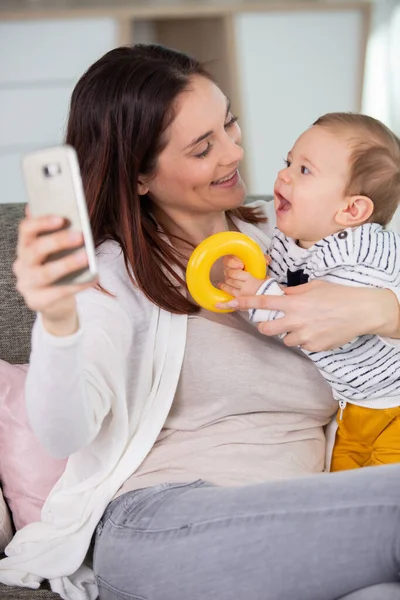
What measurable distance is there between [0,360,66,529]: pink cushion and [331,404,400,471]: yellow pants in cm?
54

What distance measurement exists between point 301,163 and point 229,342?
35cm

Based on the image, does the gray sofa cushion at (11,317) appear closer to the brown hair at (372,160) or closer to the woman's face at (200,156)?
the woman's face at (200,156)

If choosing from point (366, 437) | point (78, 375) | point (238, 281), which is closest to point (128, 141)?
point (238, 281)

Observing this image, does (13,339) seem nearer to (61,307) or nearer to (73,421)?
(73,421)

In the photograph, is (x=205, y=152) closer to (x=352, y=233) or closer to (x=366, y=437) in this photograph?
(x=352, y=233)

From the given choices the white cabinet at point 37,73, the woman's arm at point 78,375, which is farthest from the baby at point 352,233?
the white cabinet at point 37,73

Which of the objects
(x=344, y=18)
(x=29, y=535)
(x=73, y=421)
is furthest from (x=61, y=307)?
(x=344, y=18)

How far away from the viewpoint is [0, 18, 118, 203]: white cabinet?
13.8 ft

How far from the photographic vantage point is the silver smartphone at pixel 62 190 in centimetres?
115

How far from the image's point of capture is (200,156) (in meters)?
1.76

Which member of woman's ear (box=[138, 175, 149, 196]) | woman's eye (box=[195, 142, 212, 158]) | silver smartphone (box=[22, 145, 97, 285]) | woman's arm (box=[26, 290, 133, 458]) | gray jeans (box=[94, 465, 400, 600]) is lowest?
gray jeans (box=[94, 465, 400, 600])

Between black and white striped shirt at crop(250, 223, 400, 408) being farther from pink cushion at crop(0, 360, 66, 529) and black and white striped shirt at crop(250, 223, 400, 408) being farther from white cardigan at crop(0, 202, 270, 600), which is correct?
pink cushion at crop(0, 360, 66, 529)

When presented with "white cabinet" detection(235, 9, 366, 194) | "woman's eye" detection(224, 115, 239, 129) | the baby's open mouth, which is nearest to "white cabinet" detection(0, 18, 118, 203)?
"white cabinet" detection(235, 9, 366, 194)

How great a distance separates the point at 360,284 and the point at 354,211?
129mm
